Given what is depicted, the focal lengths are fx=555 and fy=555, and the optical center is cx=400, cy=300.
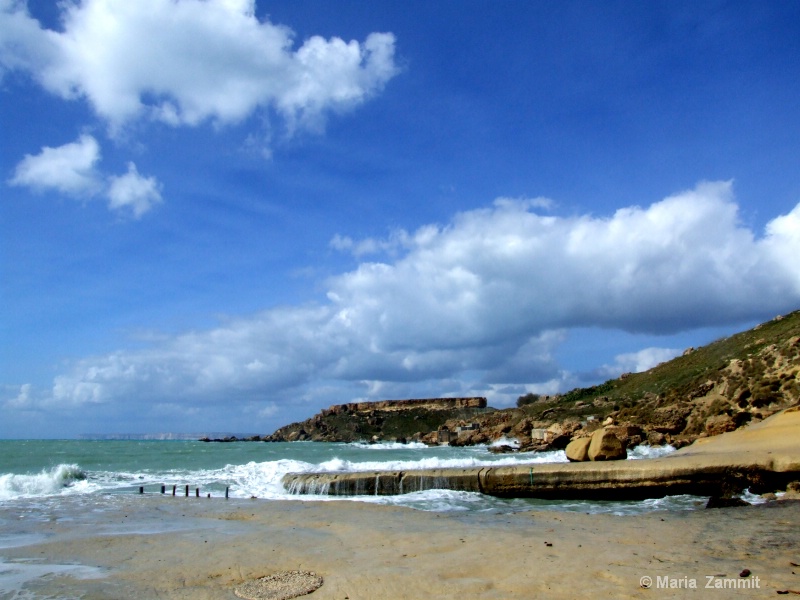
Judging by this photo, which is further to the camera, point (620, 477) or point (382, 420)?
point (382, 420)

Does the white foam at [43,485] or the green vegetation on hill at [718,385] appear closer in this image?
the white foam at [43,485]

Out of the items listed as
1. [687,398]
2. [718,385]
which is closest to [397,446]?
[687,398]

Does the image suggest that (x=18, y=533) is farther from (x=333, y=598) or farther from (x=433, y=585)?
(x=433, y=585)

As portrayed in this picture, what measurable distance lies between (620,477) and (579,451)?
4.54m

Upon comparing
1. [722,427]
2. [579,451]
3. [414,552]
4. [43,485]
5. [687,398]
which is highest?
[687,398]

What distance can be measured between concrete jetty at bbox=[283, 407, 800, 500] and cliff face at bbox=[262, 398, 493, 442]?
89.6 meters

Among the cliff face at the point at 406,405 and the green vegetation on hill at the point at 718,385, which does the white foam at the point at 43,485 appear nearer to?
the green vegetation on hill at the point at 718,385

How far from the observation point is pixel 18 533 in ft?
41.3

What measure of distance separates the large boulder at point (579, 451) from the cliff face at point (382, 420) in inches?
3475

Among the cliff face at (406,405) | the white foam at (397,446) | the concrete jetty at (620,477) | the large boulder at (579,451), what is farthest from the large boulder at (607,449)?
the cliff face at (406,405)

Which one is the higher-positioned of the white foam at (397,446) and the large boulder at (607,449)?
the large boulder at (607,449)

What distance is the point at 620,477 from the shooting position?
16.5 meters

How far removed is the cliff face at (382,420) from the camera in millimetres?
119000

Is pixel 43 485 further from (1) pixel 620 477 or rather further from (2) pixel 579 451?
(1) pixel 620 477
